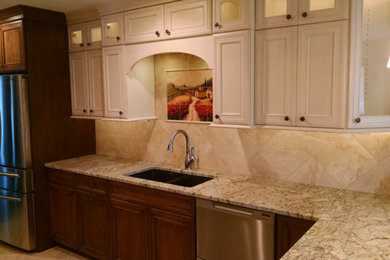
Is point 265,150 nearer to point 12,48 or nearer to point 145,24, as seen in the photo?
point 145,24

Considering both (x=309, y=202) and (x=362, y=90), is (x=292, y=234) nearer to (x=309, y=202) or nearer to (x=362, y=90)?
(x=309, y=202)

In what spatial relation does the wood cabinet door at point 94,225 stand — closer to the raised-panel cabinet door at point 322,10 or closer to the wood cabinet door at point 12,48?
the wood cabinet door at point 12,48

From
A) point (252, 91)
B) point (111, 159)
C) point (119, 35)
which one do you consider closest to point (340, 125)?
point (252, 91)

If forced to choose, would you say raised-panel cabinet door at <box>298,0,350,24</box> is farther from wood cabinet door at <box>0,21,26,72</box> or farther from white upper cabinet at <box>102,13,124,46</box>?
wood cabinet door at <box>0,21,26,72</box>

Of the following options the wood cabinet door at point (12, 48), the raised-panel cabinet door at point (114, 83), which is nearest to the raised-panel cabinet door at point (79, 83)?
the raised-panel cabinet door at point (114, 83)

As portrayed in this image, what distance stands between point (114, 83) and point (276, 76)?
1.70 metres

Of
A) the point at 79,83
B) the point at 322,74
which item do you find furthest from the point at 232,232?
the point at 79,83

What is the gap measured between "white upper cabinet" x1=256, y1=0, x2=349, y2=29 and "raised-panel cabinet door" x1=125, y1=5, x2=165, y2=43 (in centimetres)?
93

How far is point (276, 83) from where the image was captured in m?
2.54

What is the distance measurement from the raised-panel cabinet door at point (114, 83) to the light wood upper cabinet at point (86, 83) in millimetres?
169

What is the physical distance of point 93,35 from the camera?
12.2 ft

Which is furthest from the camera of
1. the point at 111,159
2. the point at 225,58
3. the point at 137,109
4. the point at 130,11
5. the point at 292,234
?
the point at 111,159

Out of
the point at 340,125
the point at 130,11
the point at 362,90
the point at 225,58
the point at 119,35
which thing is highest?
the point at 130,11

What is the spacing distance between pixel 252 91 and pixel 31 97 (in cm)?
238
